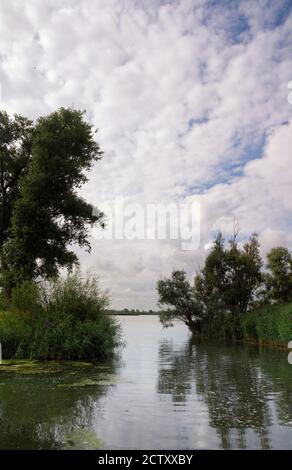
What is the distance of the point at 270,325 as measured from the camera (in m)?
32.1

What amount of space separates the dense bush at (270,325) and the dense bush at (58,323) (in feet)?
37.0

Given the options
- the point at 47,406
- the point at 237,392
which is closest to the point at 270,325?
the point at 237,392

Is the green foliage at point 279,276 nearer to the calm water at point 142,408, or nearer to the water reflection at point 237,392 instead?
the water reflection at point 237,392

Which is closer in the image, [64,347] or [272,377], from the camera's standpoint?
[272,377]

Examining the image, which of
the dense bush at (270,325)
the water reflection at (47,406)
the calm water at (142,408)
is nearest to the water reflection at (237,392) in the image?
the calm water at (142,408)

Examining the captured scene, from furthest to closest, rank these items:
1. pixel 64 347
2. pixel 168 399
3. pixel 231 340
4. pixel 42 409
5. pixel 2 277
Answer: pixel 231 340
pixel 2 277
pixel 64 347
pixel 168 399
pixel 42 409

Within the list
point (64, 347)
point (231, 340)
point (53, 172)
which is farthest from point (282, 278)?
point (64, 347)

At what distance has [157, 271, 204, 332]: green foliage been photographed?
4462 centimetres

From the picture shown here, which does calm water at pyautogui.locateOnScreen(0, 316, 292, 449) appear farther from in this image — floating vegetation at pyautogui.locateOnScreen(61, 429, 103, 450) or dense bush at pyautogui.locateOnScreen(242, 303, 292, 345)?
dense bush at pyautogui.locateOnScreen(242, 303, 292, 345)

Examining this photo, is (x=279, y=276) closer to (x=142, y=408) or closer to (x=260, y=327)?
(x=260, y=327)

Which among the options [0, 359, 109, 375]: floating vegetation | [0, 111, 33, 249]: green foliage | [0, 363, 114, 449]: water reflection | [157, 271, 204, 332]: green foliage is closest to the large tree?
[0, 111, 33, 249]: green foliage
